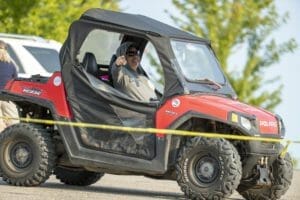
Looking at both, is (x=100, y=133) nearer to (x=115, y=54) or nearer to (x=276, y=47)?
(x=115, y=54)

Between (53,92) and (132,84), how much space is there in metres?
1.02

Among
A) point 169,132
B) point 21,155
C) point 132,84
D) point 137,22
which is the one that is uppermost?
point 137,22

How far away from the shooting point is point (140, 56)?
630 inches

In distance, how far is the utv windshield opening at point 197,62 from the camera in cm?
1523

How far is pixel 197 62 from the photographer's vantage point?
1551 centimetres

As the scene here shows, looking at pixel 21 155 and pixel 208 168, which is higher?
pixel 208 168

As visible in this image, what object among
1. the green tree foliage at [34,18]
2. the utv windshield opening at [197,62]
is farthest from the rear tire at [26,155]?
the green tree foliage at [34,18]

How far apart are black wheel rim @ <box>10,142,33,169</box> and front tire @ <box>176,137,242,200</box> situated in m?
2.10

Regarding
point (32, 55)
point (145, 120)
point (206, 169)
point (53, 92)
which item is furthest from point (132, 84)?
point (32, 55)

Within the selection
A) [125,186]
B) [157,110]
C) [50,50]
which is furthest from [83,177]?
[50,50]

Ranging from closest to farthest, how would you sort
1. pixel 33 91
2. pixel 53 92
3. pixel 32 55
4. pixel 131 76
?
pixel 131 76
pixel 53 92
pixel 33 91
pixel 32 55

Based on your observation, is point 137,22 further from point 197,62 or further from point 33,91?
point 33,91

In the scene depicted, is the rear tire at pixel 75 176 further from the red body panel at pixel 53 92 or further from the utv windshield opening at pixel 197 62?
the utv windshield opening at pixel 197 62

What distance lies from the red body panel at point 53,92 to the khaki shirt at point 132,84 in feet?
2.19
